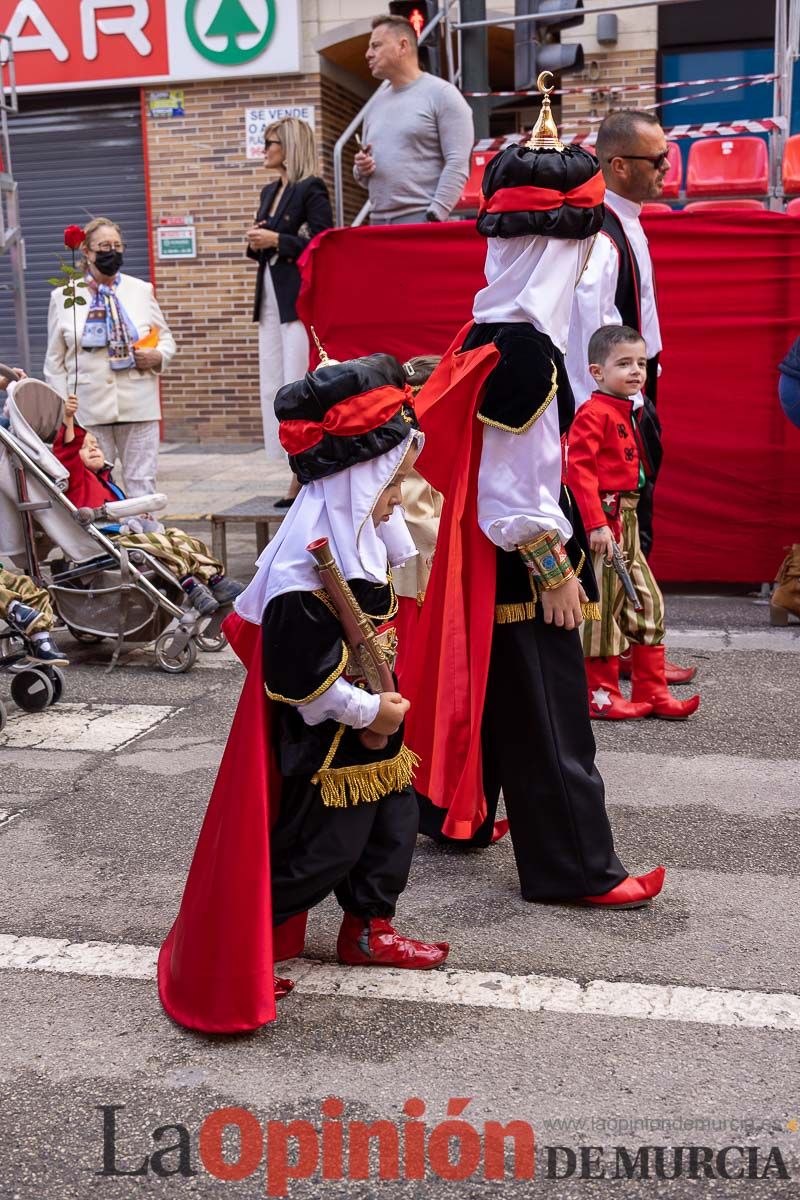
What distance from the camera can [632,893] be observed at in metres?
3.80

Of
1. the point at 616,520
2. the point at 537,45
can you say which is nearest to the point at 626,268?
the point at 616,520

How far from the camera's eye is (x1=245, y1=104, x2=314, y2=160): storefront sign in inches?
563

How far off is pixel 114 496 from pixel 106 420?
1516mm

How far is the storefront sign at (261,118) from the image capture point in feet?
46.9

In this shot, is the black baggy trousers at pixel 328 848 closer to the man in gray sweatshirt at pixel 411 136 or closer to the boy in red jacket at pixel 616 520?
the boy in red jacket at pixel 616 520

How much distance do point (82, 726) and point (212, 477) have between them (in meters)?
6.98

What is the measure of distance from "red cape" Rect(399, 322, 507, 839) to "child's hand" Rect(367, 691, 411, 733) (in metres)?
0.56

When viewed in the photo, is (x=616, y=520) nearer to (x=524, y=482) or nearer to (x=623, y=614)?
(x=623, y=614)

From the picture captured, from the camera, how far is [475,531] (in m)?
3.73

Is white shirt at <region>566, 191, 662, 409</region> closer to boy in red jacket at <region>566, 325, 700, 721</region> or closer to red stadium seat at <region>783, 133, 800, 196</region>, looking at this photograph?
boy in red jacket at <region>566, 325, 700, 721</region>

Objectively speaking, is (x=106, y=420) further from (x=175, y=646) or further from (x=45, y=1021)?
(x=45, y=1021)

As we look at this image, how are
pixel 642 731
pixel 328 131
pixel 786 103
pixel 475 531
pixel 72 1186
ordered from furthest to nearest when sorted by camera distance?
1. pixel 328 131
2. pixel 786 103
3. pixel 642 731
4. pixel 475 531
5. pixel 72 1186

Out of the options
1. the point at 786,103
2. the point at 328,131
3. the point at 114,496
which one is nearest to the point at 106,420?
the point at 114,496

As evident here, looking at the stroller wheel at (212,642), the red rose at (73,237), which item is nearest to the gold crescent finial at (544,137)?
the stroller wheel at (212,642)
